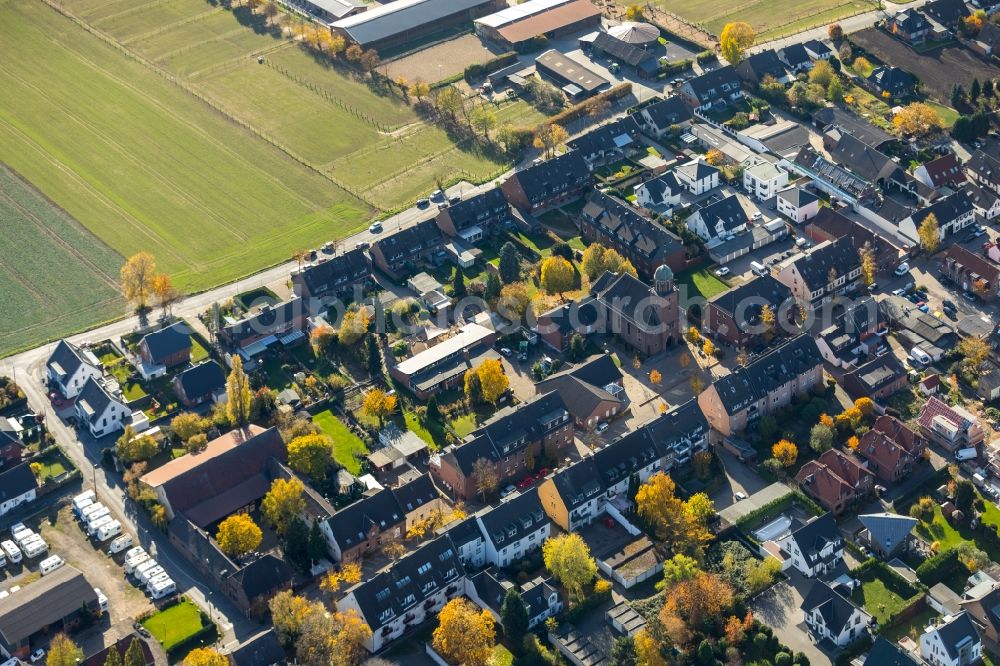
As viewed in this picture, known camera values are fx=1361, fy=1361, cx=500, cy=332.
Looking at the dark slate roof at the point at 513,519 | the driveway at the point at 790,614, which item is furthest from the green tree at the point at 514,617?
the driveway at the point at 790,614

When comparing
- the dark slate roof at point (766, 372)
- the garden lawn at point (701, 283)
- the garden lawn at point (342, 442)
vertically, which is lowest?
the garden lawn at point (342, 442)

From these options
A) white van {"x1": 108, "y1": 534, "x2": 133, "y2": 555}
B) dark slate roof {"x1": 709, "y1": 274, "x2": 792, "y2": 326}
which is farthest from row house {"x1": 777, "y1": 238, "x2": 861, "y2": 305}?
white van {"x1": 108, "y1": 534, "x2": 133, "y2": 555}

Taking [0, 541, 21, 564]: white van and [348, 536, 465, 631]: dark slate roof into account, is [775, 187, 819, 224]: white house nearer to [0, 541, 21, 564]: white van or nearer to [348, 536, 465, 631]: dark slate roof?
[348, 536, 465, 631]: dark slate roof

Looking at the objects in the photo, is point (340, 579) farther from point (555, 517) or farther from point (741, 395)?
point (741, 395)

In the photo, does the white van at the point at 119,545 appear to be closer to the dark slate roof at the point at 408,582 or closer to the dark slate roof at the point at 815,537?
the dark slate roof at the point at 408,582

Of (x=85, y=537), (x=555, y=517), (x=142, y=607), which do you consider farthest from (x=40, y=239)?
(x=555, y=517)

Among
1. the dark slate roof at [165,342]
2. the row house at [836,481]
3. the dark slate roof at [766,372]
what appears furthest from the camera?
the dark slate roof at [165,342]

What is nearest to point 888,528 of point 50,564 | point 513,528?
point 513,528

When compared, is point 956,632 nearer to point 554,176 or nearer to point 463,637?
point 463,637
